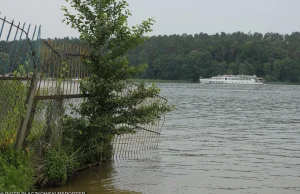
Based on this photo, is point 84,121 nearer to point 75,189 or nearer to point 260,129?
point 75,189

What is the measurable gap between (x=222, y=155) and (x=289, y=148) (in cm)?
391

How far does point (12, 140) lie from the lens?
1024 centimetres

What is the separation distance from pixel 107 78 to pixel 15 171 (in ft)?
14.6

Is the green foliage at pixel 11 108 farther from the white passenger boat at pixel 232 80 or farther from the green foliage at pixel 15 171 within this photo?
the white passenger boat at pixel 232 80

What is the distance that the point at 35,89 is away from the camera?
1055 centimetres

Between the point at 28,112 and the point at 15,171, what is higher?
the point at 28,112

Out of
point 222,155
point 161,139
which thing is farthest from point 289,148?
point 161,139

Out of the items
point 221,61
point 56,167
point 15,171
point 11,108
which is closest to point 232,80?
point 221,61

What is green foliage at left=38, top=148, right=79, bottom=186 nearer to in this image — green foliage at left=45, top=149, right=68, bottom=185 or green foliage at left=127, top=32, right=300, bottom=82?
green foliage at left=45, top=149, right=68, bottom=185

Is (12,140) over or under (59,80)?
under

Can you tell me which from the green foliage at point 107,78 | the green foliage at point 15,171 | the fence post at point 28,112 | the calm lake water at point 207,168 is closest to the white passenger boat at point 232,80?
the calm lake water at point 207,168

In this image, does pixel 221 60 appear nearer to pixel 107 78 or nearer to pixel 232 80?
pixel 232 80

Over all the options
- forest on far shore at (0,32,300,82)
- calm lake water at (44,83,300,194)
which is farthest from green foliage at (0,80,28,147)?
forest on far shore at (0,32,300,82)

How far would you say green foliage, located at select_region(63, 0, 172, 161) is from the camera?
12836mm
